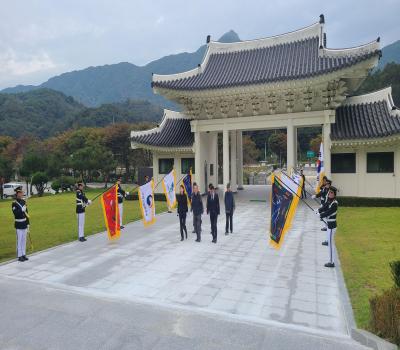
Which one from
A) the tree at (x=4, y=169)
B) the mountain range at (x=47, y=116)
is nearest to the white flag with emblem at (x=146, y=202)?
the tree at (x=4, y=169)

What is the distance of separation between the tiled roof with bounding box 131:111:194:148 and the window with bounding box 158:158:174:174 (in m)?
1.64

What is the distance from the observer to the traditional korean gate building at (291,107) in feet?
62.0

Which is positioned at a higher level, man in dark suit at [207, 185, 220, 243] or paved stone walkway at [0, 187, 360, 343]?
man in dark suit at [207, 185, 220, 243]

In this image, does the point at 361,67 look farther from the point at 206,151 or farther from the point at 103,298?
the point at 103,298

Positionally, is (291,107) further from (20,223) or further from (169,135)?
(20,223)

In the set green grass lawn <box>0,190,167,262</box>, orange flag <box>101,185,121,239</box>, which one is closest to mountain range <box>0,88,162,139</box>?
green grass lawn <box>0,190,167,262</box>

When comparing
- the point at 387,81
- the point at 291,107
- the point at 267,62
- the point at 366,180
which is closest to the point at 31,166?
the point at 267,62

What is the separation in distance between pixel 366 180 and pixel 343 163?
162cm

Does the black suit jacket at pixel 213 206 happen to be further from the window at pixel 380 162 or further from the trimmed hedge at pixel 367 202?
the window at pixel 380 162

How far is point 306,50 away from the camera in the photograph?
72.0 feet

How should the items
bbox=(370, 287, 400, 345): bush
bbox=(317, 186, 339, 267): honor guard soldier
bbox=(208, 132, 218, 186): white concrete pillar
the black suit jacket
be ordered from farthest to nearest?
bbox=(208, 132, 218, 186): white concrete pillar < the black suit jacket < bbox=(317, 186, 339, 267): honor guard soldier < bbox=(370, 287, 400, 345): bush

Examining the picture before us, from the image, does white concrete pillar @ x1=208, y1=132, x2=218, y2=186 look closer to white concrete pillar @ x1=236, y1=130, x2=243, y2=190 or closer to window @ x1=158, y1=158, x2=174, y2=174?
white concrete pillar @ x1=236, y1=130, x2=243, y2=190

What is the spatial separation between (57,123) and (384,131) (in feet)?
308

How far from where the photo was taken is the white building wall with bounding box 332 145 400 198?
19078 millimetres
